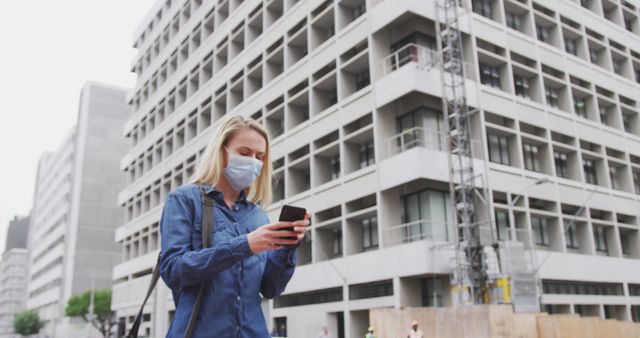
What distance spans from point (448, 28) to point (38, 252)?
363 feet

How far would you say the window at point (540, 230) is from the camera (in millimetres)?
31312

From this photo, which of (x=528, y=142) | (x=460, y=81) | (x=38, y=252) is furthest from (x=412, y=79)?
(x=38, y=252)

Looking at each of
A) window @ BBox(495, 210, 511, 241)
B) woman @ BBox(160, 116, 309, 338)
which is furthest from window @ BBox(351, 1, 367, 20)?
woman @ BBox(160, 116, 309, 338)

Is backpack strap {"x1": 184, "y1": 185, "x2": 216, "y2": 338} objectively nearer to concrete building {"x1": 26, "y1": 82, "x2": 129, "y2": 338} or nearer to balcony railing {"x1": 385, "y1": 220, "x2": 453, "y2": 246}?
balcony railing {"x1": 385, "y1": 220, "x2": 453, "y2": 246}

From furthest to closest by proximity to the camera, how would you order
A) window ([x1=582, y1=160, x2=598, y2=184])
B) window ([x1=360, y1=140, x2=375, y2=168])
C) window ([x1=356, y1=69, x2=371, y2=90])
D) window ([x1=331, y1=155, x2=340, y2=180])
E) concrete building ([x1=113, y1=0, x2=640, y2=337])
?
window ([x1=582, y1=160, x2=598, y2=184]), window ([x1=331, y1=155, x2=340, y2=180]), window ([x1=356, y1=69, x2=371, y2=90]), window ([x1=360, y1=140, x2=375, y2=168]), concrete building ([x1=113, y1=0, x2=640, y2=337])

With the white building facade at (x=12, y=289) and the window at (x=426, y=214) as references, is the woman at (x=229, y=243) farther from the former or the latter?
the white building facade at (x=12, y=289)

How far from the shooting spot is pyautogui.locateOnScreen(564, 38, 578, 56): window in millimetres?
38406

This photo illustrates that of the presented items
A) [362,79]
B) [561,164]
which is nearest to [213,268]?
[362,79]

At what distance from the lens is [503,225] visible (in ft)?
97.8

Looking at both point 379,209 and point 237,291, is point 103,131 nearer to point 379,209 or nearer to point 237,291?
point 379,209

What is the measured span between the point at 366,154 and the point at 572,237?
43.0ft

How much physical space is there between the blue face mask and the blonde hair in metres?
0.05

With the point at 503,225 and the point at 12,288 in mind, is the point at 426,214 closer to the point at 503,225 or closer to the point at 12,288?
the point at 503,225

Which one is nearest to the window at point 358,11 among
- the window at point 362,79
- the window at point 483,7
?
the window at point 362,79
